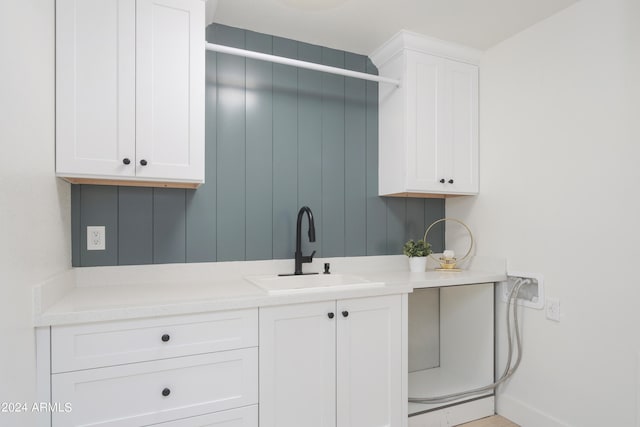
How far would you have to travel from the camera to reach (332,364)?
1.72m

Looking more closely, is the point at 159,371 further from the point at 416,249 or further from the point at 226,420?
the point at 416,249

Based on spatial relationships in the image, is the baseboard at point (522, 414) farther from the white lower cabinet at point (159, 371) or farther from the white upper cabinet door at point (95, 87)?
the white upper cabinet door at point (95, 87)

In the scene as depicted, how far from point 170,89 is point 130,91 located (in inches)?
6.6

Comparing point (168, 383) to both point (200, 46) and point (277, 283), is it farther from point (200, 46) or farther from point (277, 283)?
point (200, 46)

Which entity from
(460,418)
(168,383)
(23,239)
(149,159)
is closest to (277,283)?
(168,383)

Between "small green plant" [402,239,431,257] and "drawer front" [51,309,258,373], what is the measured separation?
1.22 metres

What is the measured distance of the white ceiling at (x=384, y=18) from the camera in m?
1.94

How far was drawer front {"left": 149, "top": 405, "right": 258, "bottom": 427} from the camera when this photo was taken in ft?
4.75

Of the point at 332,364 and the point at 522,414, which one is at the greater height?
the point at 332,364

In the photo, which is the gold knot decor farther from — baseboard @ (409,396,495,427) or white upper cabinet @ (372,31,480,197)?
baseboard @ (409,396,495,427)

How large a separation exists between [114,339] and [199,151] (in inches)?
34.4

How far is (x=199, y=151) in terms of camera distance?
68.6 inches

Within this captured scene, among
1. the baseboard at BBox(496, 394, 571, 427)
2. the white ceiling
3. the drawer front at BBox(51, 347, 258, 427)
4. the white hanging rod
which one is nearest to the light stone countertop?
the drawer front at BBox(51, 347, 258, 427)

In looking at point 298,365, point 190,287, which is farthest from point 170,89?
point 298,365
